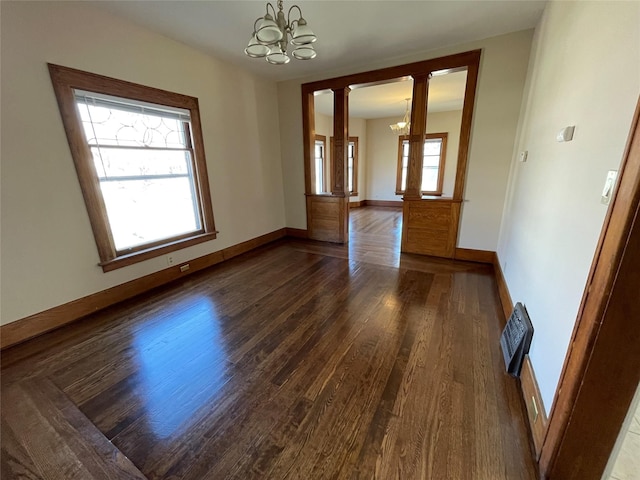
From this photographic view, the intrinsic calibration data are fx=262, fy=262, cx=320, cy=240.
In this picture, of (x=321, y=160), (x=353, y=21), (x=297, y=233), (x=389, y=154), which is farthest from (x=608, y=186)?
(x=389, y=154)

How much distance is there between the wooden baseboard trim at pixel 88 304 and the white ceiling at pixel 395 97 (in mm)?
3407

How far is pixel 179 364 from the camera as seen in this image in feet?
5.97

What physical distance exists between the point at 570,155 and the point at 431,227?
235cm

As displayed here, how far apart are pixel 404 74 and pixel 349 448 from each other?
12.7ft

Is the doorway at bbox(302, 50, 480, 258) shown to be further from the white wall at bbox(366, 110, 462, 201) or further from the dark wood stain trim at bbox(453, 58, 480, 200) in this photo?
the white wall at bbox(366, 110, 462, 201)

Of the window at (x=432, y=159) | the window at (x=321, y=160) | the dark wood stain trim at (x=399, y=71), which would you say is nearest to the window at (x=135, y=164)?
the dark wood stain trim at (x=399, y=71)

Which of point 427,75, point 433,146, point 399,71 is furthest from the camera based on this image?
point 433,146

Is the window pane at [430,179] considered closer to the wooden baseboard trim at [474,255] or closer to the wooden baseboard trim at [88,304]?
the wooden baseboard trim at [474,255]

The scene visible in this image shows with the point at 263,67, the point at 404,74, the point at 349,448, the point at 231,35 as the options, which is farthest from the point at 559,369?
the point at 263,67

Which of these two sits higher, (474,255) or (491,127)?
(491,127)

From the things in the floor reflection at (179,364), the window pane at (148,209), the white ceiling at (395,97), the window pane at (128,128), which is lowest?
the floor reflection at (179,364)

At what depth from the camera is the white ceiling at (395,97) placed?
430cm

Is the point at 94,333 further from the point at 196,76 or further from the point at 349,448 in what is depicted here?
the point at 196,76

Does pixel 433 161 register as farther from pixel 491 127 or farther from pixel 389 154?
pixel 491 127
